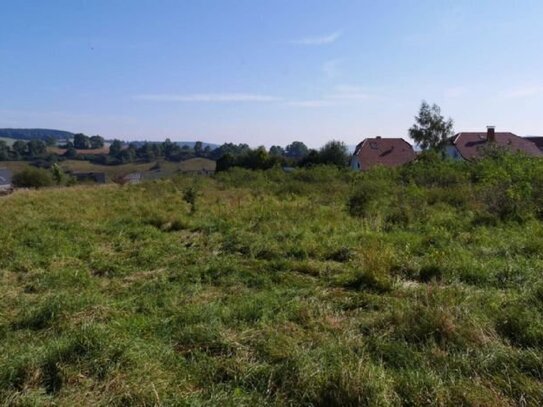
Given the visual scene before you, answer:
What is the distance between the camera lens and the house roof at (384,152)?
3934 centimetres

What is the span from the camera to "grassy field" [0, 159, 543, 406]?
2.91 m

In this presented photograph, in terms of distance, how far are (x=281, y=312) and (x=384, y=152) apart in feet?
125

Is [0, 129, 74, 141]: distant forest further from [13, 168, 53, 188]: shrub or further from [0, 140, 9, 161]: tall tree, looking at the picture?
[13, 168, 53, 188]: shrub

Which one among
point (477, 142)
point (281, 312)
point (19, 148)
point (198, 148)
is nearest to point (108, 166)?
point (19, 148)

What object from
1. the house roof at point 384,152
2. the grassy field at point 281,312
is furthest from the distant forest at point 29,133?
the grassy field at point 281,312

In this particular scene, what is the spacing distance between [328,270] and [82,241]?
5.39 m

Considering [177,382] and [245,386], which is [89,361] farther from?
[245,386]

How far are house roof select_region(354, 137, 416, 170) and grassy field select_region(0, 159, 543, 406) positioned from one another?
29556 millimetres

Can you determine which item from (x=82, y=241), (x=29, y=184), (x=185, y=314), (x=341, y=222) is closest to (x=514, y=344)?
(x=185, y=314)

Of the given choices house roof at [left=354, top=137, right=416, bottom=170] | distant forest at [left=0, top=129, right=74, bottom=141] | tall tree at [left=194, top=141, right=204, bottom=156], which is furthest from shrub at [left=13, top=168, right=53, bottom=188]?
distant forest at [left=0, top=129, right=74, bottom=141]

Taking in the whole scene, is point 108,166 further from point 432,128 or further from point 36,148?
point 432,128

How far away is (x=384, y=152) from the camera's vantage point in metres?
40.7

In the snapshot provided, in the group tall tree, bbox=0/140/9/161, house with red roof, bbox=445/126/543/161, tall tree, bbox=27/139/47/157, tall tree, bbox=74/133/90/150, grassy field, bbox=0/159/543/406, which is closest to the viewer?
grassy field, bbox=0/159/543/406

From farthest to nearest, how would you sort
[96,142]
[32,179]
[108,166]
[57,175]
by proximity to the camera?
[96,142]
[108,166]
[57,175]
[32,179]
